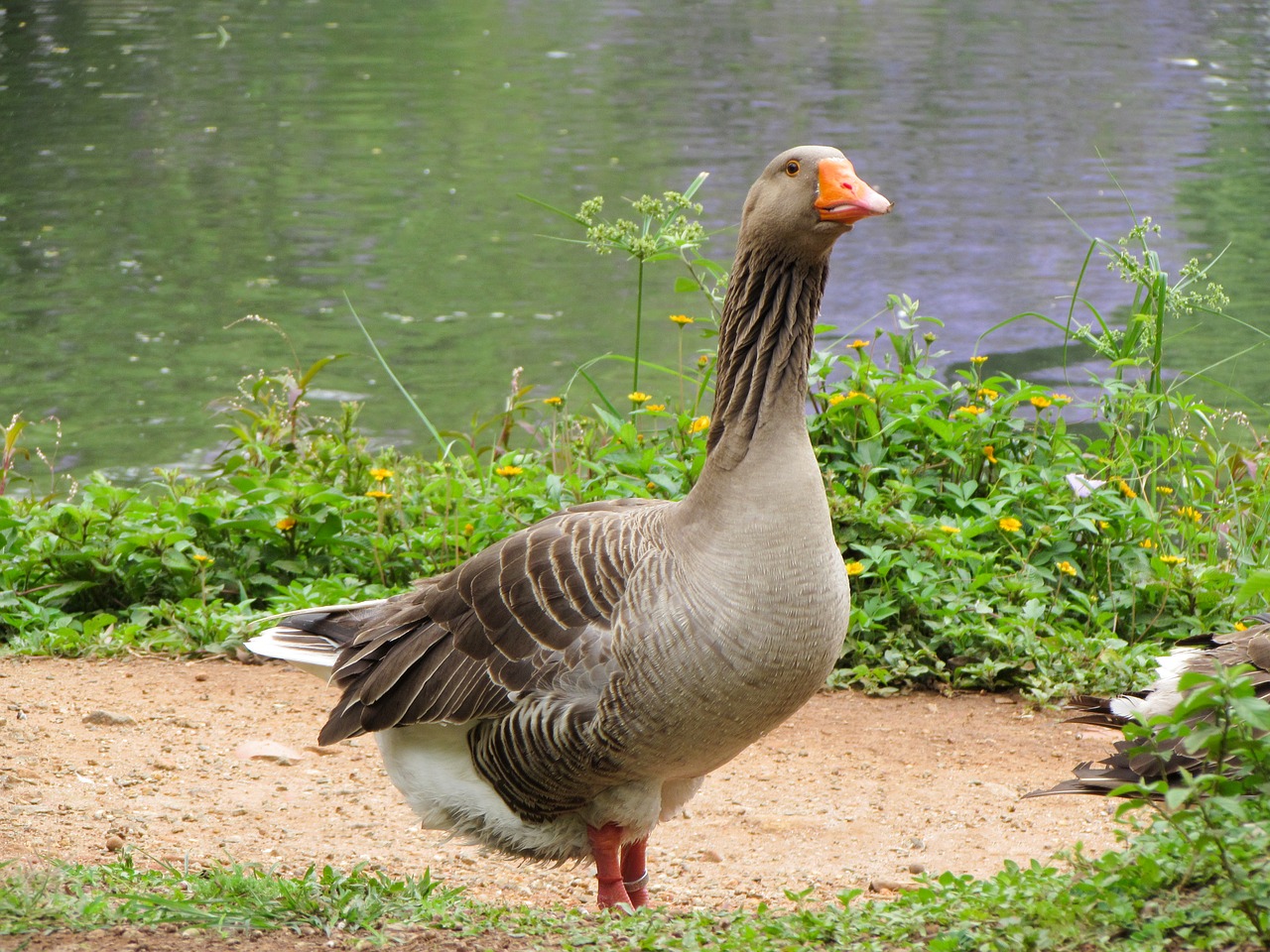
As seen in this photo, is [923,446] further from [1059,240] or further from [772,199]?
[1059,240]

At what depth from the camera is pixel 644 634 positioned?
11.3 feet

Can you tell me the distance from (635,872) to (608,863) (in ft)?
0.85

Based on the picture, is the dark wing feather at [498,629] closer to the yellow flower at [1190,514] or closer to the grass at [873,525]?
the grass at [873,525]

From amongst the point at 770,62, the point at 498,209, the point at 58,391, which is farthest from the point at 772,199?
the point at 770,62

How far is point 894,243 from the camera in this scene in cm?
1283

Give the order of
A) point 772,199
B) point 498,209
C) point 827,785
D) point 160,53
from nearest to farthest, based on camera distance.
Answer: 1. point 772,199
2. point 827,785
3. point 498,209
4. point 160,53

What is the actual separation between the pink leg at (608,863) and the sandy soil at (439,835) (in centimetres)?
27

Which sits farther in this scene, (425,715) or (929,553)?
(929,553)

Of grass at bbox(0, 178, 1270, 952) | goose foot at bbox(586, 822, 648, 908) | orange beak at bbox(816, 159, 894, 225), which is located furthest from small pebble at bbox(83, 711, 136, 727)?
orange beak at bbox(816, 159, 894, 225)

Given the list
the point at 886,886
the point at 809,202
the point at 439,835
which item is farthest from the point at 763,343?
the point at 439,835

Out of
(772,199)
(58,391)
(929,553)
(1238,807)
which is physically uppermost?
(772,199)

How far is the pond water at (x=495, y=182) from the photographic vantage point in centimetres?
1027

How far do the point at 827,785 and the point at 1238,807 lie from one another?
7.75 ft

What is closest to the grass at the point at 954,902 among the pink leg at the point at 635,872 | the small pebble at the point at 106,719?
the pink leg at the point at 635,872
